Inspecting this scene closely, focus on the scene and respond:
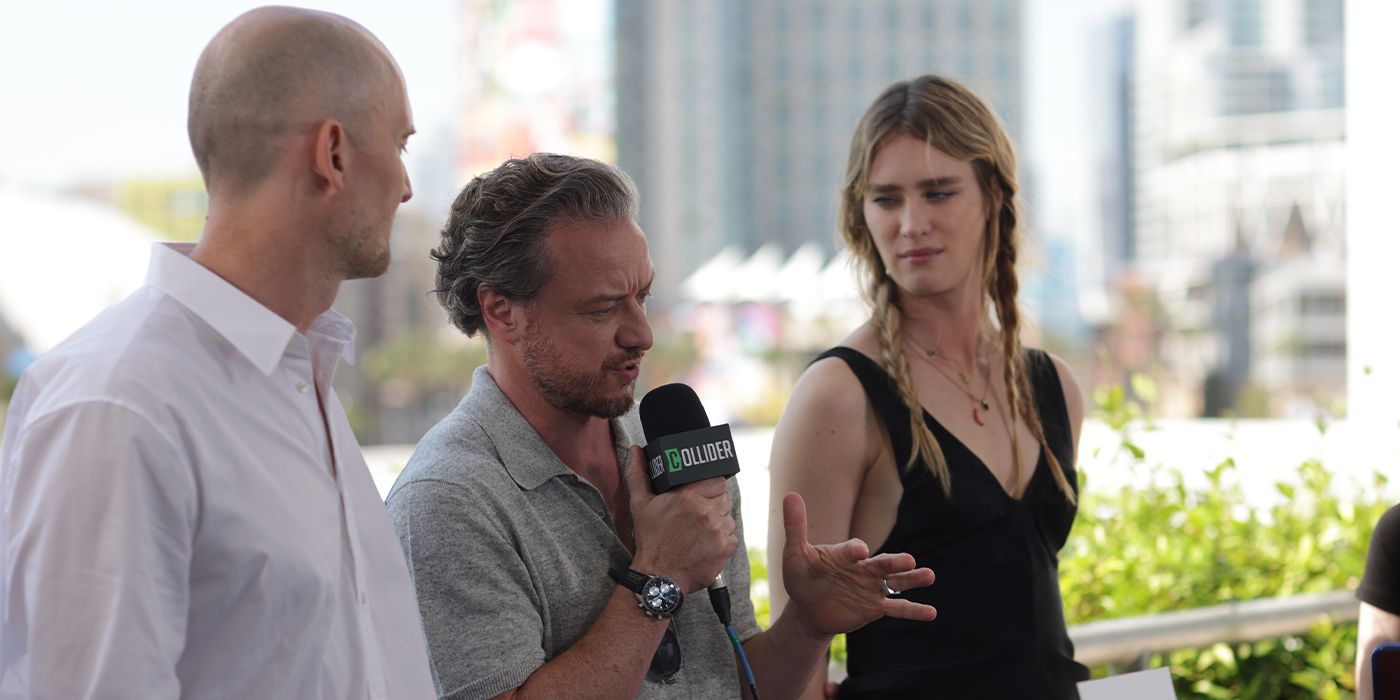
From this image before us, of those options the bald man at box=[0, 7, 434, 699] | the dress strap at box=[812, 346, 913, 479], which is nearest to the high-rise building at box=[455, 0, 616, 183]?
the dress strap at box=[812, 346, 913, 479]

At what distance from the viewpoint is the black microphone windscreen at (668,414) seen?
167cm

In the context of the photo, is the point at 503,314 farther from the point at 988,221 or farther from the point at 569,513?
the point at 988,221

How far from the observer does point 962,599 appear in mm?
2023

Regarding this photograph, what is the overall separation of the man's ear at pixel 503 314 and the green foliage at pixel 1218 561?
188 cm

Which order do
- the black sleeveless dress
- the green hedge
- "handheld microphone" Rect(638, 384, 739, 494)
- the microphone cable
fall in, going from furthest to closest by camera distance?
the green hedge, the black sleeveless dress, the microphone cable, "handheld microphone" Rect(638, 384, 739, 494)

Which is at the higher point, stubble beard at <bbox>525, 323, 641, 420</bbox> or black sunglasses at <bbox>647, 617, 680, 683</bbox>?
stubble beard at <bbox>525, 323, 641, 420</bbox>

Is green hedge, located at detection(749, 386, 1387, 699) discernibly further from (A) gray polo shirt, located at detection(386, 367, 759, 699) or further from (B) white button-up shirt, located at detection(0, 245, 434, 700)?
(B) white button-up shirt, located at detection(0, 245, 434, 700)

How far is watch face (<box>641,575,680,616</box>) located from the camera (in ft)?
4.93

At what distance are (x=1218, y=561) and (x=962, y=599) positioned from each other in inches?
63.1

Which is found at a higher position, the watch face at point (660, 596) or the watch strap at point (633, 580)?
the watch strap at point (633, 580)

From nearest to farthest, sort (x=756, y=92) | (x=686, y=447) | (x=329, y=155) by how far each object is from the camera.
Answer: (x=329, y=155) < (x=686, y=447) < (x=756, y=92)

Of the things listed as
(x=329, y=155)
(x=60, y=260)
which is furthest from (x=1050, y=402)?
(x=60, y=260)

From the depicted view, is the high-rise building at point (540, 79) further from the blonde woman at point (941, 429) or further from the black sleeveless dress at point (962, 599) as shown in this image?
the black sleeveless dress at point (962, 599)

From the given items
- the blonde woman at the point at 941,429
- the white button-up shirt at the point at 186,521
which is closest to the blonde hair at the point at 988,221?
the blonde woman at the point at 941,429
